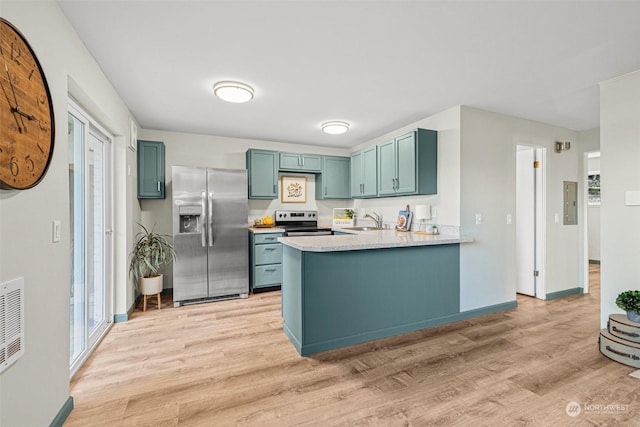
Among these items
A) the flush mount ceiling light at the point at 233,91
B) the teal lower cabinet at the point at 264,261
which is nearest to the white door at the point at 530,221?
the teal lower cabinet at the point at 264,261

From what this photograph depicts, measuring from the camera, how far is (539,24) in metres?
1.83

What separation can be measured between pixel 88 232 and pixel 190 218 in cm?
142

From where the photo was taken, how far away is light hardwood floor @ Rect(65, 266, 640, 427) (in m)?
1.68

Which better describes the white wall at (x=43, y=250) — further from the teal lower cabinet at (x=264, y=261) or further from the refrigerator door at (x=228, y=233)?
the teal lower cabinet at (x=264, y=261)

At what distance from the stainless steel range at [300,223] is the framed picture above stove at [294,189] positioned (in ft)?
0.98

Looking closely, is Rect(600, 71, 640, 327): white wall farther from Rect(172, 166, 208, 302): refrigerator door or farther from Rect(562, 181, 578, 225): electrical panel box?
Rect(172, 166, 208, 302): refrigerator door

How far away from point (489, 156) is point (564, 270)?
2.20m

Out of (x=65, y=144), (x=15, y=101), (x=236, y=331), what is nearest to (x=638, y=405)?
(x=236, y=331)

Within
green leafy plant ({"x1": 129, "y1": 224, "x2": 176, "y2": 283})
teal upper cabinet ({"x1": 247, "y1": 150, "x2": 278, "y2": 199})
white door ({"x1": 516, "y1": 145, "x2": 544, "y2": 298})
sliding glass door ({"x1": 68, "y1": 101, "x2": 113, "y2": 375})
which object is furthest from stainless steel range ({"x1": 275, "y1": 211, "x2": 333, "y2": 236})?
white door ({"x1": 516, "y1": 145, "x2": 544, "y2": 298})

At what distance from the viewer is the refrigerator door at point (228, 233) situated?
390 cm

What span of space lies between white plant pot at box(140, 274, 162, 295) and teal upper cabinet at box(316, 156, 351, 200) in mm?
2862

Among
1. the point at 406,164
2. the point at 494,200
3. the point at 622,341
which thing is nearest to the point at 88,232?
the point at 406,164

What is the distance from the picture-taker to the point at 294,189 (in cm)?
510

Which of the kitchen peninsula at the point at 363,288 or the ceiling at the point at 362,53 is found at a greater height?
the ceiling at the point at 362,53
